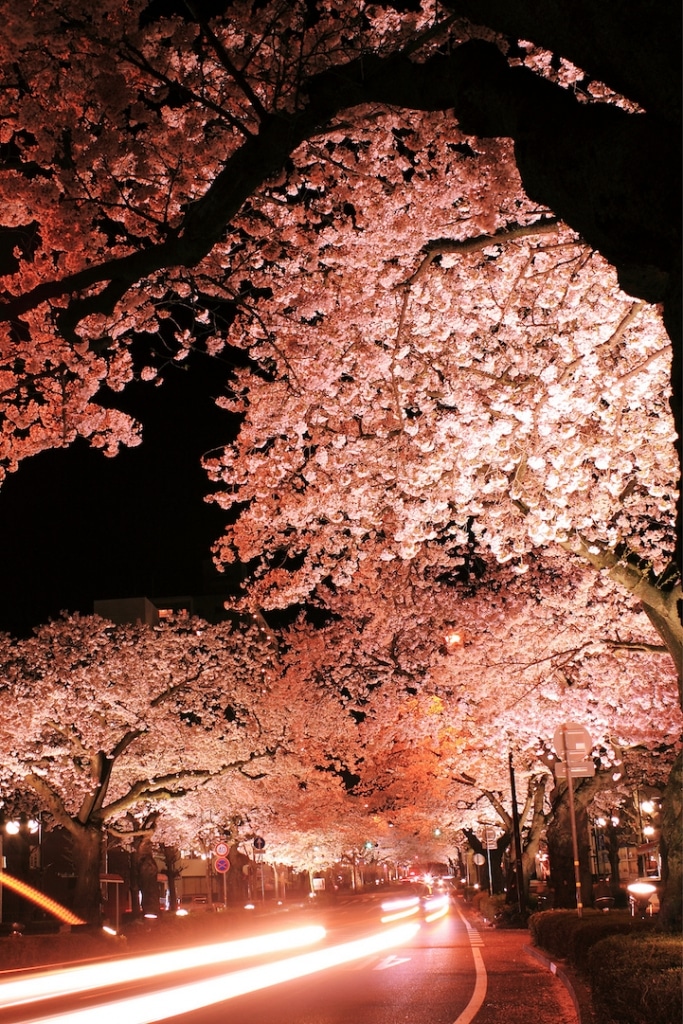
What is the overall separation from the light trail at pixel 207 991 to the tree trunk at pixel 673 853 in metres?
6.47

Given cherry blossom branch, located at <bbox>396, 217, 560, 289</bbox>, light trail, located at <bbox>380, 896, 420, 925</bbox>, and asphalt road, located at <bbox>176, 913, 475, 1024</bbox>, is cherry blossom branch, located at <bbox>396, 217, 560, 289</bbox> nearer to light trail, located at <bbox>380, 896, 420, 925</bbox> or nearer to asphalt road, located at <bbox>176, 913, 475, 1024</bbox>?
asphalt road, located at <bbox>176, 913, 475, 1024</bbox>

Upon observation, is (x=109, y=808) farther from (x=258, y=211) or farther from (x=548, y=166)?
(x=548, y=166)

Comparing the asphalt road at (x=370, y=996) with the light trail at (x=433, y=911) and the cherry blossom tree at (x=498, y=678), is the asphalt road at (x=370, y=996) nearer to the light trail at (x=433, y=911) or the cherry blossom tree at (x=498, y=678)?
the cherry blossom tree at (x=498, y=678)

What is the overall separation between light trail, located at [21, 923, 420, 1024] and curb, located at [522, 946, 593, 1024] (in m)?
4.54

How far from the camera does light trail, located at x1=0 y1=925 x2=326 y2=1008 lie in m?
14.8

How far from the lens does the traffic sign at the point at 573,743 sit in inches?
674

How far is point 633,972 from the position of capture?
26.9 ft

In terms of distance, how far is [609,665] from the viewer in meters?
23.0

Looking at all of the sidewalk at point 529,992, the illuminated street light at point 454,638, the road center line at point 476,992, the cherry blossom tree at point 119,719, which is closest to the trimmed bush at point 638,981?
the sidewalk at point 529,992

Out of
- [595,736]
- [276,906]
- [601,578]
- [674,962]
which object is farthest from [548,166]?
[276,906]

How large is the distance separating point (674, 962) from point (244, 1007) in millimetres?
7193

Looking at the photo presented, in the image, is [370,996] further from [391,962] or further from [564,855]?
[564,855]

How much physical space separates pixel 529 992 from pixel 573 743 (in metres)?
4.85

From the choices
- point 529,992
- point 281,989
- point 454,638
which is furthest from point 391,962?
point 454,638
